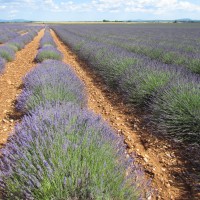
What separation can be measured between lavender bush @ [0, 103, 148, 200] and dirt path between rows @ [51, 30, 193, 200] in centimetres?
77

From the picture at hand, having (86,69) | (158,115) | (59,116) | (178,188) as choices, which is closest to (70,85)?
(158,115)

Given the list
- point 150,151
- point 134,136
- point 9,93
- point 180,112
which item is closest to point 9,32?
point 9,93

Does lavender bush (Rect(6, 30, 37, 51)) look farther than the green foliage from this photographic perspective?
Yes

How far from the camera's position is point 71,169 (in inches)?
89.1

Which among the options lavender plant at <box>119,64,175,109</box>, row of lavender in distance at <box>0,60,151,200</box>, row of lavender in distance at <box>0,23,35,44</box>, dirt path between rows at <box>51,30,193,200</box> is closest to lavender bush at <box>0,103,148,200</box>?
row of lavender in distance at <box>0,60,151,200</box>

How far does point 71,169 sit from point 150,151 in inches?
77.5

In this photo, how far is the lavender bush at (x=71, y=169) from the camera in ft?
6.93

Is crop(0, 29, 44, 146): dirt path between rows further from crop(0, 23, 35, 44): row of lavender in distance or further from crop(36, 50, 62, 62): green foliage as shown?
crop(0, 23, 35, 44): row of lavender in distance

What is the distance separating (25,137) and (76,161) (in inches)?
31.4

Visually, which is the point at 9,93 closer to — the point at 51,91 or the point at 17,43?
the point at 51,91

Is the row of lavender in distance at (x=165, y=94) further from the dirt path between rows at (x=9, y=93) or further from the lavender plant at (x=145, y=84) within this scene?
the dirt path between rows at (x=9, y=93)

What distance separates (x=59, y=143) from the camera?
2.66 metres

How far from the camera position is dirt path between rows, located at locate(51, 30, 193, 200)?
10.2 ft

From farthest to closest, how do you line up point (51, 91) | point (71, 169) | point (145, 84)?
1. point (145, 84)
2. point (51, 91)
3. point (71, 169)
